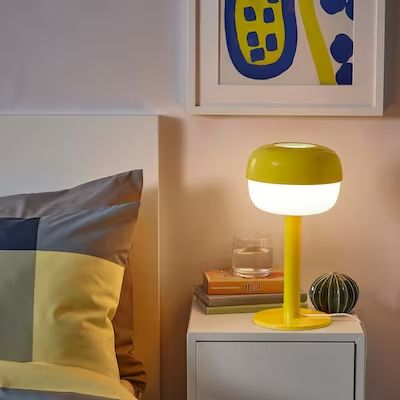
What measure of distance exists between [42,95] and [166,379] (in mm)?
802

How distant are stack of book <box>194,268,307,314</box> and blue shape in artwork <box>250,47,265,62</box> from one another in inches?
21.2

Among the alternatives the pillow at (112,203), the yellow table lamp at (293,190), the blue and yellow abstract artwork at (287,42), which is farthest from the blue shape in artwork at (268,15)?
the pillow at (112,203)

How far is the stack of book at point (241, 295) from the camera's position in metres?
→ 1.86

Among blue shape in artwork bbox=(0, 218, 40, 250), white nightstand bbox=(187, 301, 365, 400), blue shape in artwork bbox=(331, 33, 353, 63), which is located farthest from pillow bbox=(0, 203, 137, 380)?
blue shape in artwork bbox=(331, 33, 353, 63)

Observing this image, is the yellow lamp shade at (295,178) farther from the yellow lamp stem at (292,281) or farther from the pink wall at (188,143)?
the pink wall at (188,143)

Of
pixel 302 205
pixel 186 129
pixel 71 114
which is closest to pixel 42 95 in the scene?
pixel 71 114

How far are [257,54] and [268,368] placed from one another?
0.76 metres

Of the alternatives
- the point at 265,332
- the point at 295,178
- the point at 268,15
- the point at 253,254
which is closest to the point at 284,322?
the point at 265,332

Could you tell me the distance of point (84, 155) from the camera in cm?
198

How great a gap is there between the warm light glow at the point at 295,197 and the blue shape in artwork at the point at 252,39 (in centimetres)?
40

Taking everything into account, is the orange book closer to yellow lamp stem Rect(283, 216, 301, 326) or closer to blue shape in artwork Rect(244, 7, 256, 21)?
yellow lamp stem Rect(283, 216, 301, 326)

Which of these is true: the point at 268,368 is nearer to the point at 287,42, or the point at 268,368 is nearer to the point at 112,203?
the point at 112,203

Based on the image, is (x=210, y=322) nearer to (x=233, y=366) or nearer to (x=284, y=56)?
(x=233, y=366)

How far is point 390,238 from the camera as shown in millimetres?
2061
